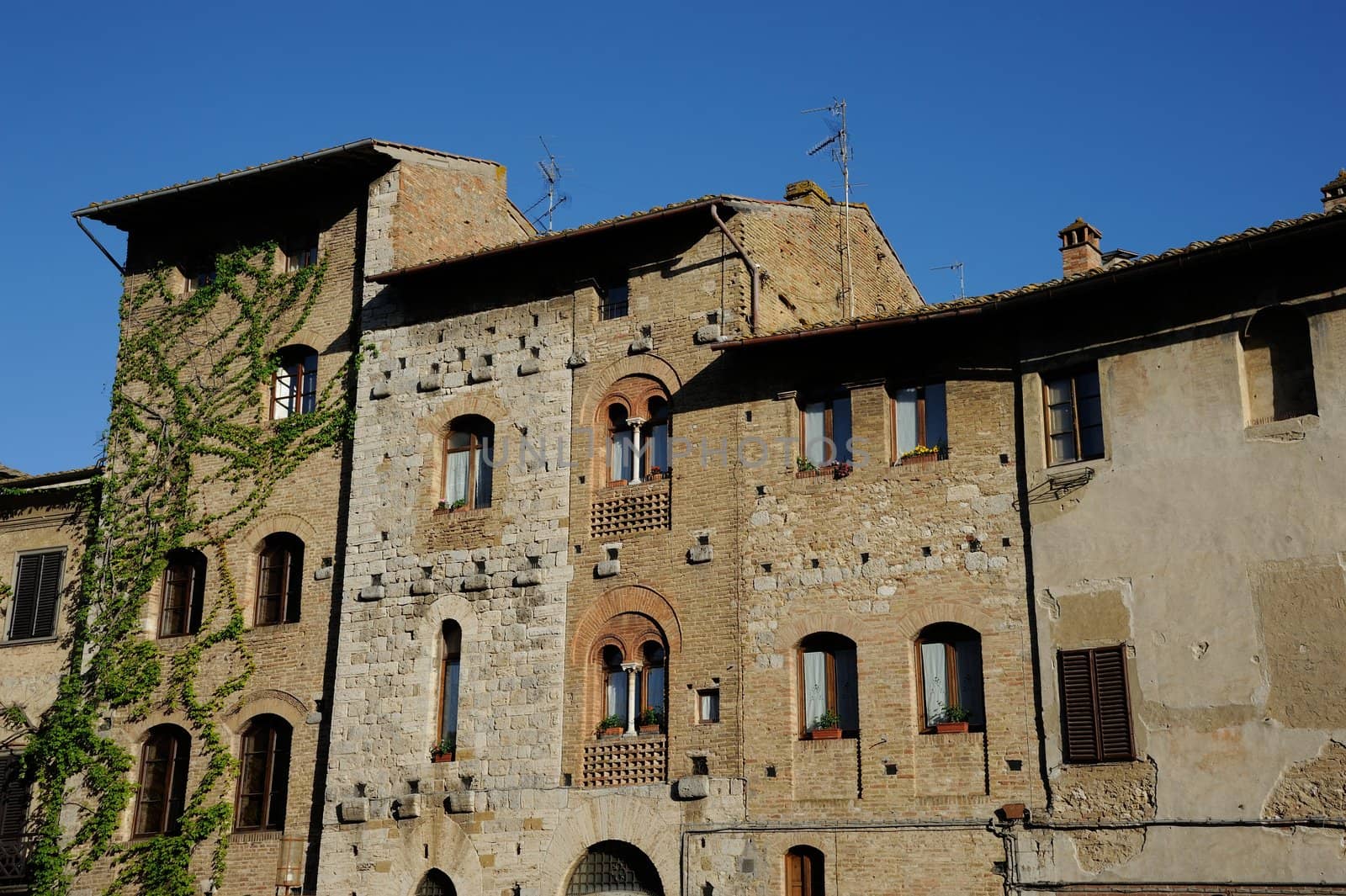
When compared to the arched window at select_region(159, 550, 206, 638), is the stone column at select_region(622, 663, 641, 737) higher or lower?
lower

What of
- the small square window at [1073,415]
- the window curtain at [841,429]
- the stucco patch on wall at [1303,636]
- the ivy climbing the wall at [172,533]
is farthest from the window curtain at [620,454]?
the stucco patch on wall at [1303,636]

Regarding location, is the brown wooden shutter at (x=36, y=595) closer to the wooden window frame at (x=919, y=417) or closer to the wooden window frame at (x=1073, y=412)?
the wooden window frame at (x=919, y=417)

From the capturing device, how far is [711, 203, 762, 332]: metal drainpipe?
21.8m

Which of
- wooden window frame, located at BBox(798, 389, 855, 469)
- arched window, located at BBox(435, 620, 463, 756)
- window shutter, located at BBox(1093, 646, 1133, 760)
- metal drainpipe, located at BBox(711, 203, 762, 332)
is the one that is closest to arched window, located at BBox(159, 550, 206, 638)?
arched window, located at BBox(435, 620, 463, 756)

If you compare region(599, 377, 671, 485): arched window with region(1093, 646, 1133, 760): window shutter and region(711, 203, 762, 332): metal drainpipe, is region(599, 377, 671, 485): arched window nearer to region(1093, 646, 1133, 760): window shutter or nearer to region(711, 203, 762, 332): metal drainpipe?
region(711, 203, 762, 332): metal drainpipe

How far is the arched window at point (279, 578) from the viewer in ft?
80.1

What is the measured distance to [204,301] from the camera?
26781 millimetres

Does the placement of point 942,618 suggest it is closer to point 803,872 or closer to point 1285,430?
point 803,872

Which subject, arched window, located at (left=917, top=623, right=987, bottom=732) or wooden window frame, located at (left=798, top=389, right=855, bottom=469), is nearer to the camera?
arched window, located at (left=917, top=623, right=987, bottom=732)

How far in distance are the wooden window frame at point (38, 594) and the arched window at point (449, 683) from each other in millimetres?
7523

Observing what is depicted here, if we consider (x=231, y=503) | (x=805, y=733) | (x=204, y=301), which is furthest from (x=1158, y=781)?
(x=204, y=301)

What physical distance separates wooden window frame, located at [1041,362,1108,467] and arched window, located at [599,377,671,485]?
5.28 m

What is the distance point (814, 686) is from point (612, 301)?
6627 mm

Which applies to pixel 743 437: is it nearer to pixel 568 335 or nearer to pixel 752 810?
pixel 568 335
